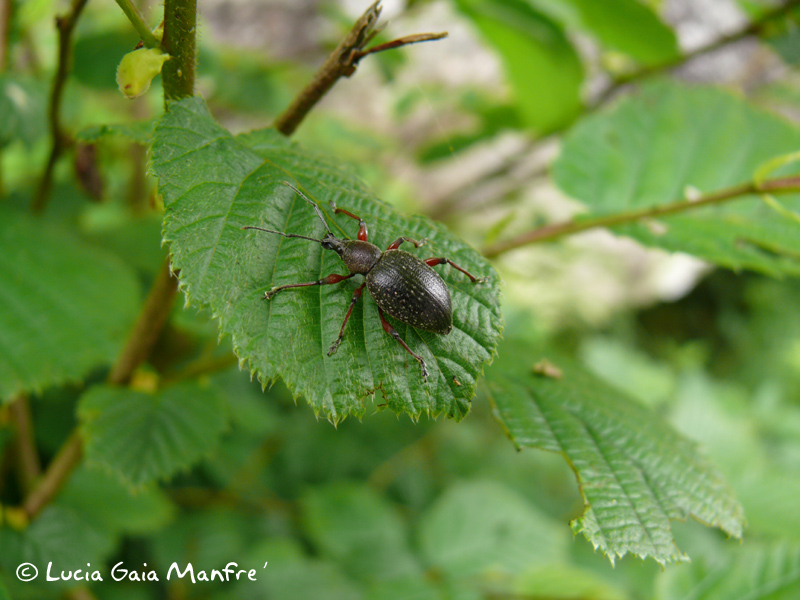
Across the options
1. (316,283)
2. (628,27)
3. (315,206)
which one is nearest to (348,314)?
(316,283)

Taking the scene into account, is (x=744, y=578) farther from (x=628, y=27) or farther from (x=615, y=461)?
(x=628, y=27)

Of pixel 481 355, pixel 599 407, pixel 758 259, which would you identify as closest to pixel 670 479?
pixel 599 407

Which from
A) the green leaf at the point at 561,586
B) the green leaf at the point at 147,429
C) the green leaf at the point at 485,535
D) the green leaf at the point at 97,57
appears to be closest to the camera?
the green leaf at the point at 147,429

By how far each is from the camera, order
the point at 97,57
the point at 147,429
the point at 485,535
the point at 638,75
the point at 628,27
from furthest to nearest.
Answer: the point at 638,75
the point at 485,535
the point at 628,27
the point at 97,57
the point at 147,429

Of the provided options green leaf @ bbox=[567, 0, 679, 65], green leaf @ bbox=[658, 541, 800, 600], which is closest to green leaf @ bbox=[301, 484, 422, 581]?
green leaf @ bbox=[658, 541, 800, 600]

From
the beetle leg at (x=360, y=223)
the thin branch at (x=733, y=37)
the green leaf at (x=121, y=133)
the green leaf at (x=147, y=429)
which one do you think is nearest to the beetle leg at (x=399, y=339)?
the beetle leg at (x=360, y=223)

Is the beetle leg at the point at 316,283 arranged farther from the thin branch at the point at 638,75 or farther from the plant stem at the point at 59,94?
the thin branch at the point at 638,75
